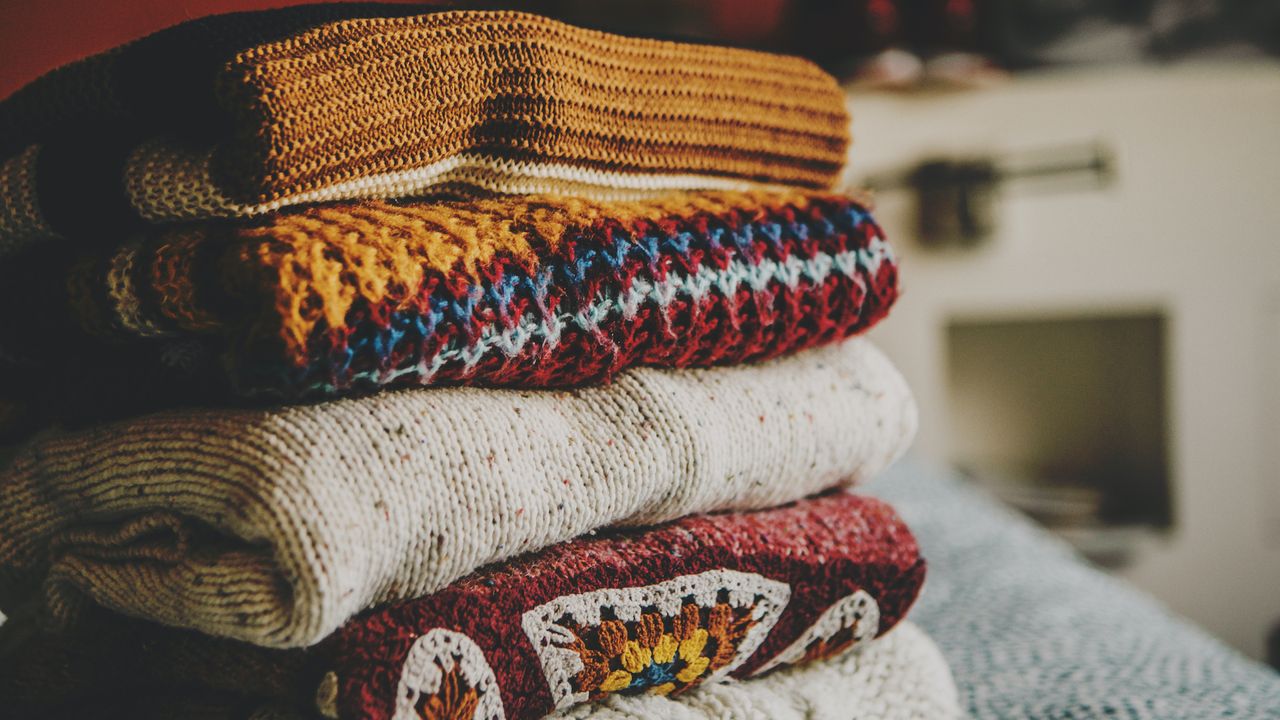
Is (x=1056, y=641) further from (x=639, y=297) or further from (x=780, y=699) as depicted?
(x=639, y=297)

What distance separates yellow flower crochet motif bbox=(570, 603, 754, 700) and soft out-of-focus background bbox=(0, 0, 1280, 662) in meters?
1.24

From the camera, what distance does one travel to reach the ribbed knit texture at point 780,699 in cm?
34

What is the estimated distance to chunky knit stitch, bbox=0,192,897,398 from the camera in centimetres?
28

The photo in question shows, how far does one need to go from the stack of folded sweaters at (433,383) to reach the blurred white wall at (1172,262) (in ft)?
3.91

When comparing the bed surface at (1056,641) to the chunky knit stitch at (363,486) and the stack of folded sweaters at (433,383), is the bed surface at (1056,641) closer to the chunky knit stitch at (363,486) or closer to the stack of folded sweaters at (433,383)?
the stack of folded sweaters at (433,383)

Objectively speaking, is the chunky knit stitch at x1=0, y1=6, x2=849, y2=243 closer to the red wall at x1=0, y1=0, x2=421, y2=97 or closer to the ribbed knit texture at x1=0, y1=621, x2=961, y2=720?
the red wall at x1=0, y1=0, x2=421, y2=97

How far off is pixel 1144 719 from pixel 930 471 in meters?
0.62

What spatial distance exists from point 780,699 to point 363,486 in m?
0.22

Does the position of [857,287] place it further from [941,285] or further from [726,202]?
[941,285]

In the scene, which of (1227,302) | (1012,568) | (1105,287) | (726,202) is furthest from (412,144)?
(1227,302)

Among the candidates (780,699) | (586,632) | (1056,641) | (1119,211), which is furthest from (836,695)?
(1119,211)

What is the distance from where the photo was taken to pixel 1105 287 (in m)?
1.58

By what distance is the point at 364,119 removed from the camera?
0.31 metres

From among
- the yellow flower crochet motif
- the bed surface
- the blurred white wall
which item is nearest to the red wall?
the yellow flower crochet motif
